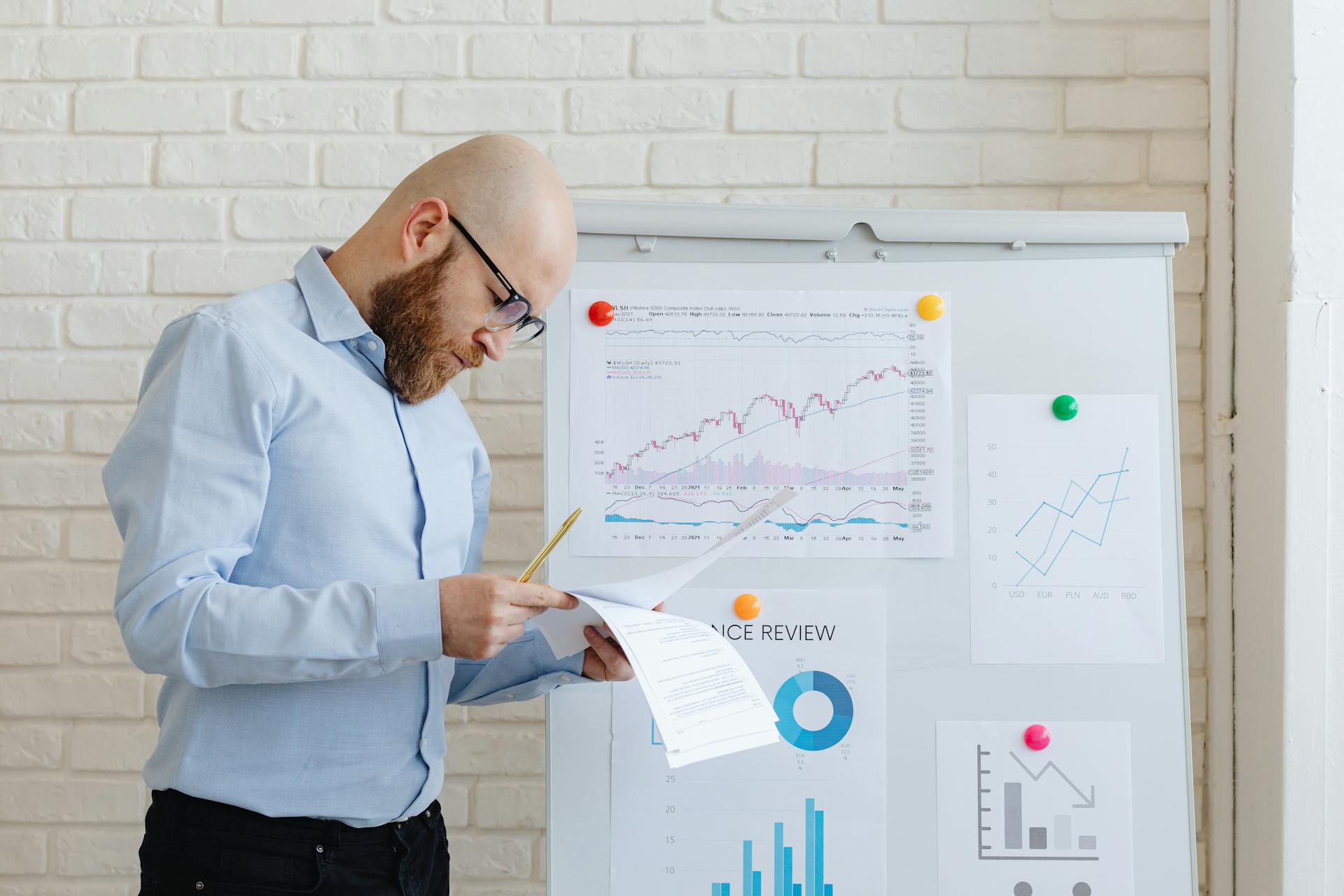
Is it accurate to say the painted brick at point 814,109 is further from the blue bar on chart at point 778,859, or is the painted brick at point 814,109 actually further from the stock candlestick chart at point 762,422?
the blue bar on chart at point 778,859

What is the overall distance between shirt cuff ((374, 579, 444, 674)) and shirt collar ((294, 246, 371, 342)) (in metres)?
0.32

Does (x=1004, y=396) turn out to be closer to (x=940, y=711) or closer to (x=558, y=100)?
(x=940, y=711)

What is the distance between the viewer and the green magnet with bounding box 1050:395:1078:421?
4.66ft

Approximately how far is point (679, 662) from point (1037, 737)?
0.54 meters

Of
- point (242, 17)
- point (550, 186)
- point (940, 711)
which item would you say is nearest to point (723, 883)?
point (940, 711)

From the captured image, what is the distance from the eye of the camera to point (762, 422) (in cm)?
143

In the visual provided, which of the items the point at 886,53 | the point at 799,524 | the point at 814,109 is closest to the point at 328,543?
the point at 799,524

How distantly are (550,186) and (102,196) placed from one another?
1.02 m

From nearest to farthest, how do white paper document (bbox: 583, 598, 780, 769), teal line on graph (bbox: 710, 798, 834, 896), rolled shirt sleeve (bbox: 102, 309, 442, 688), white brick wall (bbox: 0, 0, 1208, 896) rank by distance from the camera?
rolled shirt sleeve (bbox: 102, 309, 442, 688) < white paper document (bbox: 583, 598, 780, 769) < teal line on graph (bbox: 710, 798, 834, 896) < white brick wall (bbox: 0, 0, 1208, 896)

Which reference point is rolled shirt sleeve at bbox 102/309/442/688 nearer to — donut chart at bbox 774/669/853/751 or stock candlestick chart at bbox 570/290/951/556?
stock candlestick chart at bbox 570/290/951/556

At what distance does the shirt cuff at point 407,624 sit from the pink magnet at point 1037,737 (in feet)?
2.66

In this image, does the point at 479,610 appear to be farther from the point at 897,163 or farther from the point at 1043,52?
the point at 1043,52

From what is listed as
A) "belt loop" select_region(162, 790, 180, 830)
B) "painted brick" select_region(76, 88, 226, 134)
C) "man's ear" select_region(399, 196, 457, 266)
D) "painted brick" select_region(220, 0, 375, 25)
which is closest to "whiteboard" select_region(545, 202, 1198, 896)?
"man's ear" select_region(399, 196, 457, 266)

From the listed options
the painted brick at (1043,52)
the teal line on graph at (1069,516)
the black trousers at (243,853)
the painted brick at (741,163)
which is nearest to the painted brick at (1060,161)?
the painted brick at (1043,52)
